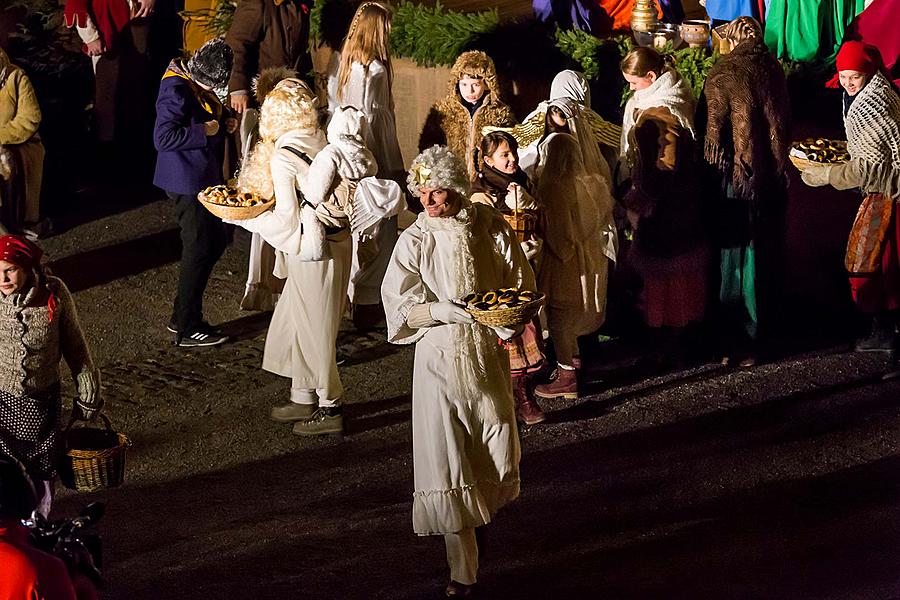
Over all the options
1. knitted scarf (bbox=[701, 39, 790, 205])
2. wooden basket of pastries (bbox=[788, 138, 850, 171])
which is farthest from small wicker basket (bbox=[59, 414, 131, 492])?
wooden basket of pastries (bbox=[788, 138, 850, 171])

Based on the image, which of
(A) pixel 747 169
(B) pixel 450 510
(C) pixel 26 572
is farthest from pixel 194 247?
(C) pixel 26 572

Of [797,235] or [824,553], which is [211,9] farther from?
[824,553]

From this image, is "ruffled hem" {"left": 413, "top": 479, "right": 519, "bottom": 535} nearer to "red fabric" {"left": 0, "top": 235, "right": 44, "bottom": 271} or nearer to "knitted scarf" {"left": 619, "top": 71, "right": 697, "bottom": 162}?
"red fabric" {"left": 0, "top": 235, "right": 44, "bottom": 271}

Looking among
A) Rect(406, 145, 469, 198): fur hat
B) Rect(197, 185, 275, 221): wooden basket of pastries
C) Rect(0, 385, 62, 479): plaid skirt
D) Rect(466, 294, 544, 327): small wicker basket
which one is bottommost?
Rect(0, 385, 62, 479): plaid skirt

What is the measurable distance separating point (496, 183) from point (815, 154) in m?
2.26

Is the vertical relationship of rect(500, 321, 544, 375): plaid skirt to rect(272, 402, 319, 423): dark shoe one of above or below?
above

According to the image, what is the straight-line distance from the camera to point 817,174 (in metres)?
10.2

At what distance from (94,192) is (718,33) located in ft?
24.7

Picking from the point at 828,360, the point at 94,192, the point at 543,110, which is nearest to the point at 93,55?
the point at 94,192

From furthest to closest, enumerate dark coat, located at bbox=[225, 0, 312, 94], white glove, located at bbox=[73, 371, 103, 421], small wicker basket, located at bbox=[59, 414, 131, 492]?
dark coat, located at bbox=[225, 0, 312, 94], white glove, located at bbox=[73, 371, 103, 421], small wicker basket, located at bbox=[59, 414, 131, 492]

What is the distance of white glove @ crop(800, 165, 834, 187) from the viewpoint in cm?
1022

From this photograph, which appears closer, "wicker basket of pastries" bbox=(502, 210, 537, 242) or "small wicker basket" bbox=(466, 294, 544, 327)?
"small wicker basket" bbox=(466, 294, 544, 327)

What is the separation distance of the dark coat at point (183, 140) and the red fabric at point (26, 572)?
6424 millimetres

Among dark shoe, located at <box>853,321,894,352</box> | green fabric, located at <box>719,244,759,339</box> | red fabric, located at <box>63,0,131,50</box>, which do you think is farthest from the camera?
red fabric, located at <box>63,0,131,50</box>
